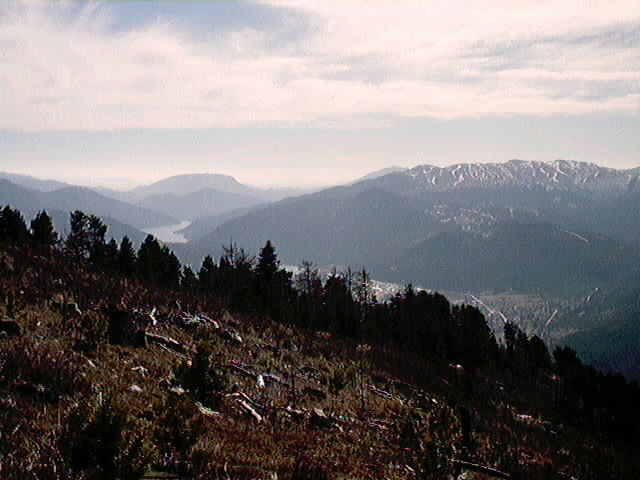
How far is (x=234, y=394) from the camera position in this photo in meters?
18.9

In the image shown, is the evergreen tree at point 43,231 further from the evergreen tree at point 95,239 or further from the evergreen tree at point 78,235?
the evergreen tree at point 95,239

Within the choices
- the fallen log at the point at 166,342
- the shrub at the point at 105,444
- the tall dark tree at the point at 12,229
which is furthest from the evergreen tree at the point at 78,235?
the shrub at the point at 105,444

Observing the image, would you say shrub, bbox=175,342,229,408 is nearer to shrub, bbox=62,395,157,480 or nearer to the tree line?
shrub, bbox=62,395,157,480

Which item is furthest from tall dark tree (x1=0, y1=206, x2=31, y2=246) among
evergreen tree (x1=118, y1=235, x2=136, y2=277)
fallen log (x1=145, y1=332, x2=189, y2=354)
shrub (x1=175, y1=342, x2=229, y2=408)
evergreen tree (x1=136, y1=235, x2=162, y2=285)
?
shrub (x1=175, y1=342, x2=229, y2=408)

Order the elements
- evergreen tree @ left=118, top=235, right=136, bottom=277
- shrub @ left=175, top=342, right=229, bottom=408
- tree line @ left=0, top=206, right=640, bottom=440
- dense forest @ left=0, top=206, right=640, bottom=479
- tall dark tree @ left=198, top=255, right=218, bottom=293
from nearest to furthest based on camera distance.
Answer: dense forest @ left=0, top=206, right=640, bottom=479
shrub @ left=175, top=342, right=229, bottom=408
evergreen tree @ left=118, top=235, right=136, bottom=277
tree line @ left=0, top=206, right=640, bottom=440
tall dark tree @ left=198, top=255, right=218, bottom=293

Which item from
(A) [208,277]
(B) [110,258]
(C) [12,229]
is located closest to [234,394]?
(B) [110,258]

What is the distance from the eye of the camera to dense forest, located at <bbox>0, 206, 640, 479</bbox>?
8.98 metres

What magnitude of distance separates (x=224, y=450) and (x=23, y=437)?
14.7 ft

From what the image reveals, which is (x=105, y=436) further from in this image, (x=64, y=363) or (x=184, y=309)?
(x=184, y=309)

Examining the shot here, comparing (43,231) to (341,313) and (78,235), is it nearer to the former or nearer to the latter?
(78,235)

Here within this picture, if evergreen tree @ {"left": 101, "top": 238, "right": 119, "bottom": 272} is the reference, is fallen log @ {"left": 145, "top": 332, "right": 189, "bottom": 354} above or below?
below

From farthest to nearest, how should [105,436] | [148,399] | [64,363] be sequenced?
1. [148,399]
2. [64,363]
3. [105,436]

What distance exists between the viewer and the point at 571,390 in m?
73.4

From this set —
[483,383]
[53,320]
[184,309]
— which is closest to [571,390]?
[483,383]
